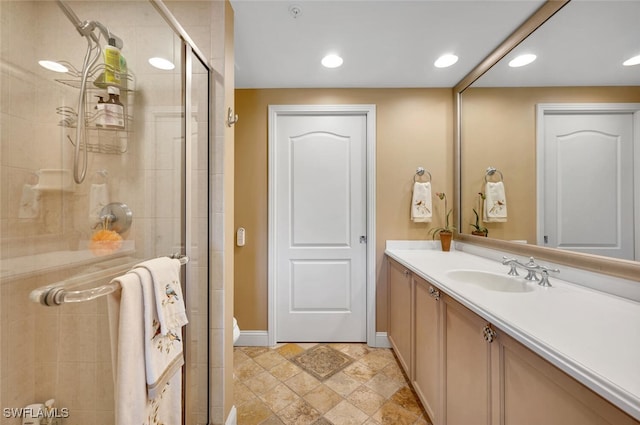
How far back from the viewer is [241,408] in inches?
63.4

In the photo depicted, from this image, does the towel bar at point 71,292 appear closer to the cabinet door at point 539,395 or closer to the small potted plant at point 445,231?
the cabinet door at point 539,395

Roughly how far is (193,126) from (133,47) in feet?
1.20

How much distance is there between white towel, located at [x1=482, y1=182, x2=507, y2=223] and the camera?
180 centimetres

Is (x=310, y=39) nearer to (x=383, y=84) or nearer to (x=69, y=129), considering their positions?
(x=383, y=84)

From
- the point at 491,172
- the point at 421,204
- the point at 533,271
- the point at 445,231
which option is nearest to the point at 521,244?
the point at 533,271

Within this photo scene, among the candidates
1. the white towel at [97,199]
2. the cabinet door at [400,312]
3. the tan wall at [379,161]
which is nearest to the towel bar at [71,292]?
the white towel at [97,199]

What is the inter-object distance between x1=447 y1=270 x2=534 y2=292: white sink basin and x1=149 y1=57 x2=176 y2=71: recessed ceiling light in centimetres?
189

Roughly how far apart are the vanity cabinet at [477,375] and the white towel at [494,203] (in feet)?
2.54

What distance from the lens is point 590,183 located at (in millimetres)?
1212

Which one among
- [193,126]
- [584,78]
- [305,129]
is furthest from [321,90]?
[584,78]

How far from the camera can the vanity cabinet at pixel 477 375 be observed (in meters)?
0.66

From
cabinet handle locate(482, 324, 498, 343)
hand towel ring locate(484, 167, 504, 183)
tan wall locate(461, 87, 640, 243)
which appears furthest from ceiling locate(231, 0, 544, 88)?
cabinet handle locate(482, 324, 498, 343)

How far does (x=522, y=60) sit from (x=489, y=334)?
170 centimetres

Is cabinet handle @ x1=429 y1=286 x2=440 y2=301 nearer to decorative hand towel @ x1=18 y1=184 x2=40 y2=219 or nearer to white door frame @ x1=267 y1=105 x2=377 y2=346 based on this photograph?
white door frame @ x1=267 y1=105 x2=377 y2=346
